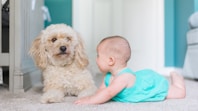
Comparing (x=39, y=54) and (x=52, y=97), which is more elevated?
(x=39, y=54)

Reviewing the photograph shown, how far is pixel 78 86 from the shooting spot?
1.48 meters

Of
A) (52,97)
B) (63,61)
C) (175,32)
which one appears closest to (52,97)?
(52,97)

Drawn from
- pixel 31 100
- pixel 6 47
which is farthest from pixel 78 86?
pixel 6 47

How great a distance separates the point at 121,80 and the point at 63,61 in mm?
451

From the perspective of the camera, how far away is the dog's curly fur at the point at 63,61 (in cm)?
148

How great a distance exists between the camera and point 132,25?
11.5ft

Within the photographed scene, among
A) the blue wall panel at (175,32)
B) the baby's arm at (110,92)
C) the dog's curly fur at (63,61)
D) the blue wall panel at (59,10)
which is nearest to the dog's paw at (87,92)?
the dog's curly fur at (63,61)

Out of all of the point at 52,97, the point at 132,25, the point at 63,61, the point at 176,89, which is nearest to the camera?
the point at 52,97

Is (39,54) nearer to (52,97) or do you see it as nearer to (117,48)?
(52,97)

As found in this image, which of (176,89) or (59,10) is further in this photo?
(59,10)

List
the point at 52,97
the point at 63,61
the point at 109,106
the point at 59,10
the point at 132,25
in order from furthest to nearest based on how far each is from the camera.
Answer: the point at 132,25 < the point at 59,10 < the point at 63,61 < the point at 52,97 < the point at 109,106

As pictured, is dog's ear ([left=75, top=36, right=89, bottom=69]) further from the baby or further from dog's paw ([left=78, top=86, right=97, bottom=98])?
the baby

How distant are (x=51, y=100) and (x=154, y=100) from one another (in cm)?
43

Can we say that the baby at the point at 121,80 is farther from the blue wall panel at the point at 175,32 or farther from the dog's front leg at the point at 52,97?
A: the blue wall panel at the point at 175,32
